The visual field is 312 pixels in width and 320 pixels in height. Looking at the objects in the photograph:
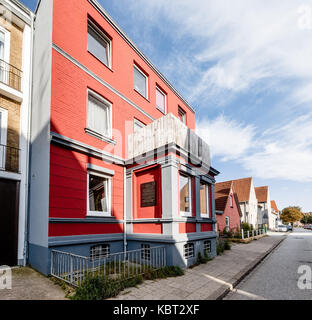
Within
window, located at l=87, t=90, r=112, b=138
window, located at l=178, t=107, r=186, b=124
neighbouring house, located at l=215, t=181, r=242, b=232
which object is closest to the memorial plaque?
window, located at l=87, t=90, r=112, b=138

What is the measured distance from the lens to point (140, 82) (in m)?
12.5

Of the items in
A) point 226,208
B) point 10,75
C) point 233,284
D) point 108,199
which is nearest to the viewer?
point 233,284

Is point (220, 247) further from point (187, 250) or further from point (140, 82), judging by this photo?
point (140, 82)

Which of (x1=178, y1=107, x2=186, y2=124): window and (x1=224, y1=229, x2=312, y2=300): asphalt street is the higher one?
(x1=178, y1=107, x2=186, y2=124): window

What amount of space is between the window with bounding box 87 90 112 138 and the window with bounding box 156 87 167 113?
14.3 ft

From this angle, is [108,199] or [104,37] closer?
[108,199]

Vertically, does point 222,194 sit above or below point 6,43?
below

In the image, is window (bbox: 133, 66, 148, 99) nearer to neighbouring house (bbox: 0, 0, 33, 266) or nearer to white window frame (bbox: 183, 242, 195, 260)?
neighbouring house (bbox: 0, 0, 33, 266)

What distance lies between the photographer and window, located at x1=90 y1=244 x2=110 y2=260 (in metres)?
7.95

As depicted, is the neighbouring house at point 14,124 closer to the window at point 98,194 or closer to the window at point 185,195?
the window at point 98,194

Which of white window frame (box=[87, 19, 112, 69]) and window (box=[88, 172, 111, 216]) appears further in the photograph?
white window frame (box=[87, 19, 112, 69])

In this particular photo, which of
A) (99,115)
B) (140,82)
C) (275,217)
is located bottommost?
(275,217)

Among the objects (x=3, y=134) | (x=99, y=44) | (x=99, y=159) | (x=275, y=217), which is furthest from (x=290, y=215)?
(x=3, y=134)

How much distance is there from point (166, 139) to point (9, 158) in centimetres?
553
